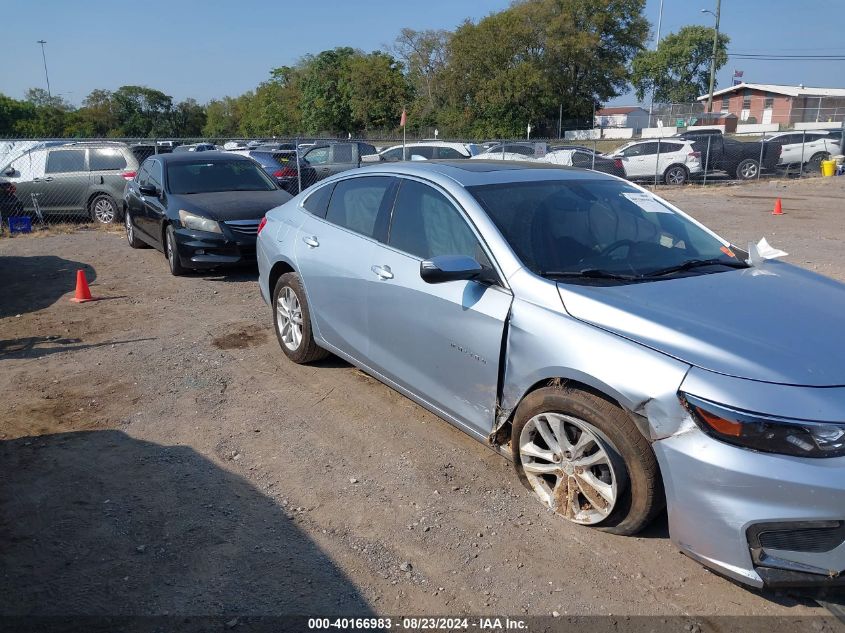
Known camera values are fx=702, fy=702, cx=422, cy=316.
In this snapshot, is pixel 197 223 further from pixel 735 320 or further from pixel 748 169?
pixel 748 169

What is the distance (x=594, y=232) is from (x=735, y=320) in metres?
1.09

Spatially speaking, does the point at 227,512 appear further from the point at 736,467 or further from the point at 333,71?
the point at 333,71

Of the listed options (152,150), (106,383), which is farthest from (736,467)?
(152,150)

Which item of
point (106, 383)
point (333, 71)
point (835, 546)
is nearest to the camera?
point (835, 546)

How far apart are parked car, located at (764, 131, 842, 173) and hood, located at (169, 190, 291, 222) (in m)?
22.4

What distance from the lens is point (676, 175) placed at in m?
24.0

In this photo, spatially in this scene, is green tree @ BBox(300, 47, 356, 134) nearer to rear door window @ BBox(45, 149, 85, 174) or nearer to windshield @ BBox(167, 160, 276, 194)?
rear door window @ BBox(45, 149, 85, 174)

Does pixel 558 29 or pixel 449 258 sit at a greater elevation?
pixel 558 29

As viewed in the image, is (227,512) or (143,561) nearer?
(143,561)

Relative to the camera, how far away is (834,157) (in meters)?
26.5

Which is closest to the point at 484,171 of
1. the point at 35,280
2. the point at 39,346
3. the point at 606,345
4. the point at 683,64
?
the point at 606,345

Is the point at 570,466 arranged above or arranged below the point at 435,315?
below

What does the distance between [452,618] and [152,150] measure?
598 inches

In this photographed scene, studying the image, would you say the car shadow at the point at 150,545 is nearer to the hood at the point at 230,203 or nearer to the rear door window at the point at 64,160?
the hood at the point at 230,203
